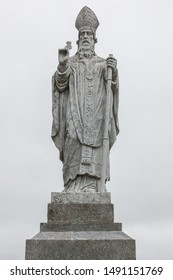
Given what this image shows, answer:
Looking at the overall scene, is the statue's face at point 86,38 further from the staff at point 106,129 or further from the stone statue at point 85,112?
the staff at point 106,129

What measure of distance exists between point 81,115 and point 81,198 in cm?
Answer: 181

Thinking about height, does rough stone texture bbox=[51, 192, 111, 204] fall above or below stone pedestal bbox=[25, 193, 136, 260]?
above

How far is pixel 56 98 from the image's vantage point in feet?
32.2

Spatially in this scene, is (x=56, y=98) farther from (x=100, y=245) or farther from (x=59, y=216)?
(x=100, y=245)

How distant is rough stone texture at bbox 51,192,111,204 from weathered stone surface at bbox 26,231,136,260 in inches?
35.8

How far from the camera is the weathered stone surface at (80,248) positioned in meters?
7.71

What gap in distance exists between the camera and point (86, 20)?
10.0 meters

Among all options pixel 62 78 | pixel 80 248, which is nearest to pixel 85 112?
pixel 62 78

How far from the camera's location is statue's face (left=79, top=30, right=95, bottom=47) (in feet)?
32.7

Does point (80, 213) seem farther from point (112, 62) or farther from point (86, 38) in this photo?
point (86, 38)

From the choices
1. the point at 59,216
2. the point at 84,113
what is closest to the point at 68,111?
the point at 84,113

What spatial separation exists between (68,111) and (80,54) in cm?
139

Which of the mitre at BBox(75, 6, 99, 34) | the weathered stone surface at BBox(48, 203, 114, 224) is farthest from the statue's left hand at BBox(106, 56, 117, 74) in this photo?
the weathered stone surface at BBox(48, 203, 114, 224)

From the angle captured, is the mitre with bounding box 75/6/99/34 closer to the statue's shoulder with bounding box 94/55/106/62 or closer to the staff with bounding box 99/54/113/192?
the statue's shoulder with bounding box 94/55/106/62
